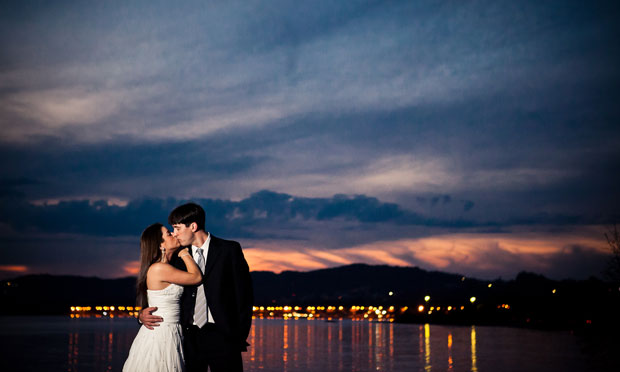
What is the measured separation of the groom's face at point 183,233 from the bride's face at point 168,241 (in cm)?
9

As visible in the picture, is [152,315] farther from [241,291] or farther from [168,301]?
[241,291]

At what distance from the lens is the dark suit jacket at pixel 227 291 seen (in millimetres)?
6465

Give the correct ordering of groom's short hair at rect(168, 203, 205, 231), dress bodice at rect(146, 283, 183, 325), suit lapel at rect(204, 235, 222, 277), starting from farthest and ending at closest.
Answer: dress bodice at rect(146, 283, 183, 325) → suit lapel at rect(204, 235, 222, 277) → groom's short hair at rect(168, 203, 205, 231)

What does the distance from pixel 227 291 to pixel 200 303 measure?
1.07 feet

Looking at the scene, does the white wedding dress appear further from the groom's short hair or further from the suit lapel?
the groom's short hair

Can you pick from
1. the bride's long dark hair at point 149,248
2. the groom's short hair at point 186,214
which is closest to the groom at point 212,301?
the groom's short hair at point 186,214

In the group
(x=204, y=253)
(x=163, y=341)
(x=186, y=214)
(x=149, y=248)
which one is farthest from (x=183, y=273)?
(x=163, y=341)

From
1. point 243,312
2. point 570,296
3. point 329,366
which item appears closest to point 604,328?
point 329,366

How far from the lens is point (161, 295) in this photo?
6664 mm

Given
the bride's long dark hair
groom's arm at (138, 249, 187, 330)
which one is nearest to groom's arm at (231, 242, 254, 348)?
Result: groom's arm at (138, 249, 187, 330)

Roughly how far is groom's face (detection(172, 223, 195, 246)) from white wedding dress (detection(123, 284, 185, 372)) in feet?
1.61

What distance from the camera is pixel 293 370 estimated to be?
77.3ft

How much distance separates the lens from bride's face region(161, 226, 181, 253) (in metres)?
6.63

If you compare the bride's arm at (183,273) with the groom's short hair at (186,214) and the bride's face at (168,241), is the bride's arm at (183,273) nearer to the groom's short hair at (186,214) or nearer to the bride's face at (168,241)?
the bride's face at (168,241)
